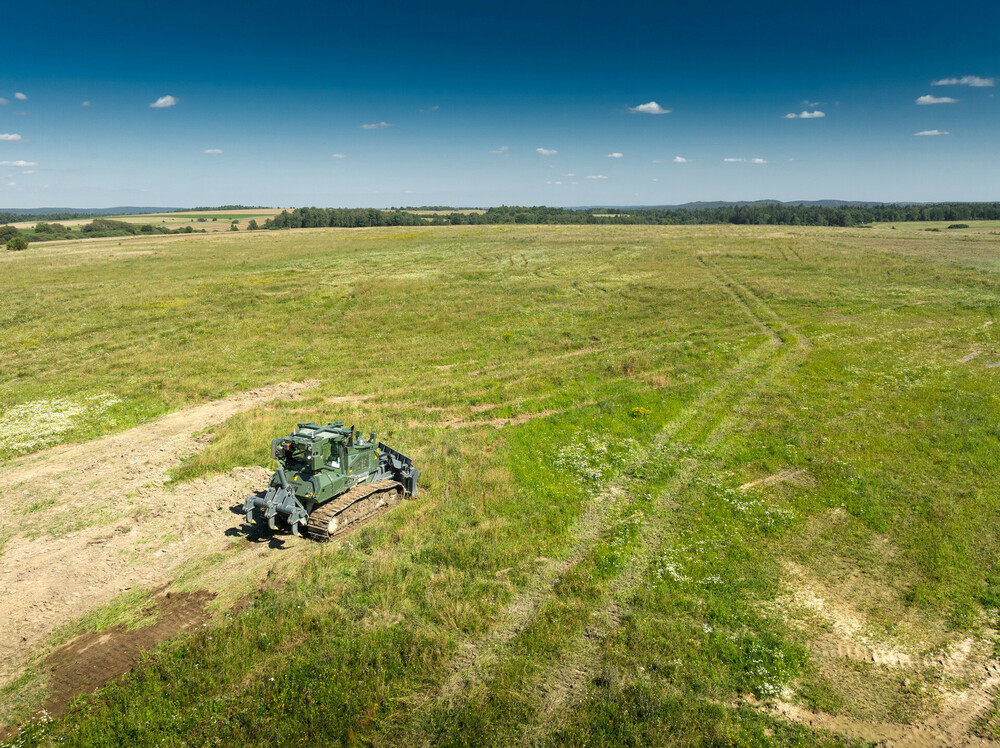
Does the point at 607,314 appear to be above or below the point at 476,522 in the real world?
above

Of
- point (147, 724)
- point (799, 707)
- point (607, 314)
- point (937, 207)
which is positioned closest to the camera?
point (147, 724)

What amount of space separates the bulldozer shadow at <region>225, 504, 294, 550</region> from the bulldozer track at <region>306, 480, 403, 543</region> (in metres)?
0.78

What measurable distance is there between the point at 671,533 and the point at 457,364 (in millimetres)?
19531

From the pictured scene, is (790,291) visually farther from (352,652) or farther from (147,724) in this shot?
(147,724)

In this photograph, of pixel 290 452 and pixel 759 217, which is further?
pixel 759 217

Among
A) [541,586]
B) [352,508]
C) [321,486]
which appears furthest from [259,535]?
[541,586]

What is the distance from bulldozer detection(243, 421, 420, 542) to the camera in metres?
14.1

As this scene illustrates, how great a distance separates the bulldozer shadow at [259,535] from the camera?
14.4 metres

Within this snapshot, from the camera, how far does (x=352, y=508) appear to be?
15133mm

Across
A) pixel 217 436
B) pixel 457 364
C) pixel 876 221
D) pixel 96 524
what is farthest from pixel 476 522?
pixel 876 221

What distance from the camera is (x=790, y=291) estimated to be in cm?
4938

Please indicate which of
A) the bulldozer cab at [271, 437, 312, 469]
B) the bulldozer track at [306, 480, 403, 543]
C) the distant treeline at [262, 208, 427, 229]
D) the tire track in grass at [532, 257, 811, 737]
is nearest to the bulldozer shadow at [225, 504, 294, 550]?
the bulldozer track at [306, 480, 403, 543]

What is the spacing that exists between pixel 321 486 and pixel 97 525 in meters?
7.36

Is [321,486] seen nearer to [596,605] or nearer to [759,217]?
[596,605]
